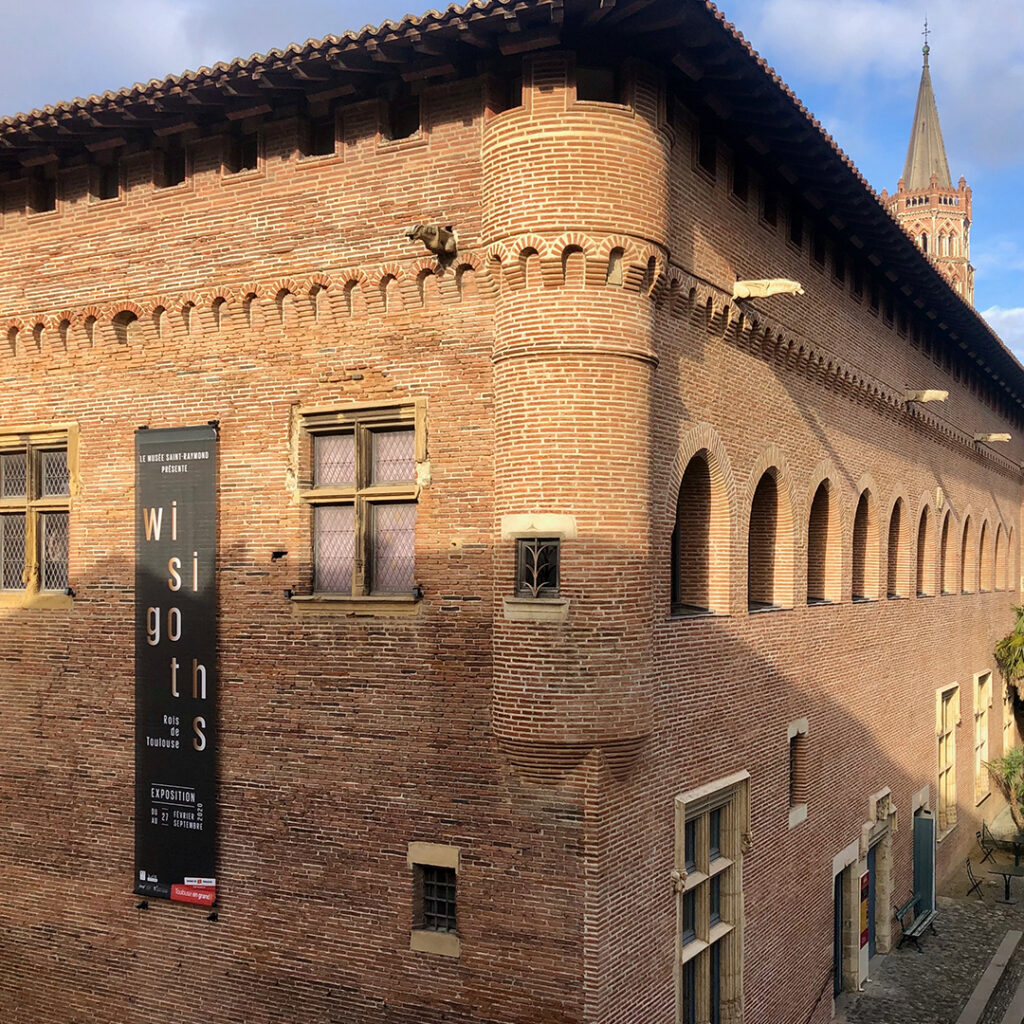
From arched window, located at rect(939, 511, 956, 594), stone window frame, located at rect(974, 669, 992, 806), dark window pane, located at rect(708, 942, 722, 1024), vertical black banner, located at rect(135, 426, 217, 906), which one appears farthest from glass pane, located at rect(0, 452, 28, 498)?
stone window frame, located at rect(974, 669, 992, 806)

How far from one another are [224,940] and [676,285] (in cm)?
790

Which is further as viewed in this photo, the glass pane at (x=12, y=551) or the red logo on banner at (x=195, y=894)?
the glass pane at (x=12, y=551)

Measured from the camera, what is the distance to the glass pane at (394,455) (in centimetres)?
1060

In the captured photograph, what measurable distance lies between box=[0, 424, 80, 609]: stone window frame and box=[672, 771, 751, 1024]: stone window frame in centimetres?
723

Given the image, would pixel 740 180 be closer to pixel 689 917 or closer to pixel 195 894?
pixel 689 917

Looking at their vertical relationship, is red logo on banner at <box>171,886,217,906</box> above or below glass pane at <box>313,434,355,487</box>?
below

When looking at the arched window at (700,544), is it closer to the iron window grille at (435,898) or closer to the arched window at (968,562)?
the iron window grille at (435,898)

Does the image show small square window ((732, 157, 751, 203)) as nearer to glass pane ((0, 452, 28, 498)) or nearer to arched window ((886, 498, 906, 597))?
arched window ((886, 498, 906, 597))

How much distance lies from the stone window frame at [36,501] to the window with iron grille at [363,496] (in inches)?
123

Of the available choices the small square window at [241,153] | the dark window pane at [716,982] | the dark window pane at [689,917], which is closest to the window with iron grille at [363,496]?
the small square window at [241,153]

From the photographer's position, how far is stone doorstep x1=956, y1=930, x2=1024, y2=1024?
603 inches

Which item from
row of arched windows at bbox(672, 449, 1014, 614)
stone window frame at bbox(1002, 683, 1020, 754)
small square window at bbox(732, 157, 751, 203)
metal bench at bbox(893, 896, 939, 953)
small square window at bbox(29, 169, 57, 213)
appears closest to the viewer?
small square window at bbox(732, 157, 751, 203)

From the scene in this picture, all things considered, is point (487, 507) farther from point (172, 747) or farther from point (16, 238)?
point (16, 238)

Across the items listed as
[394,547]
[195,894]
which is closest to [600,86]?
[394,547]
